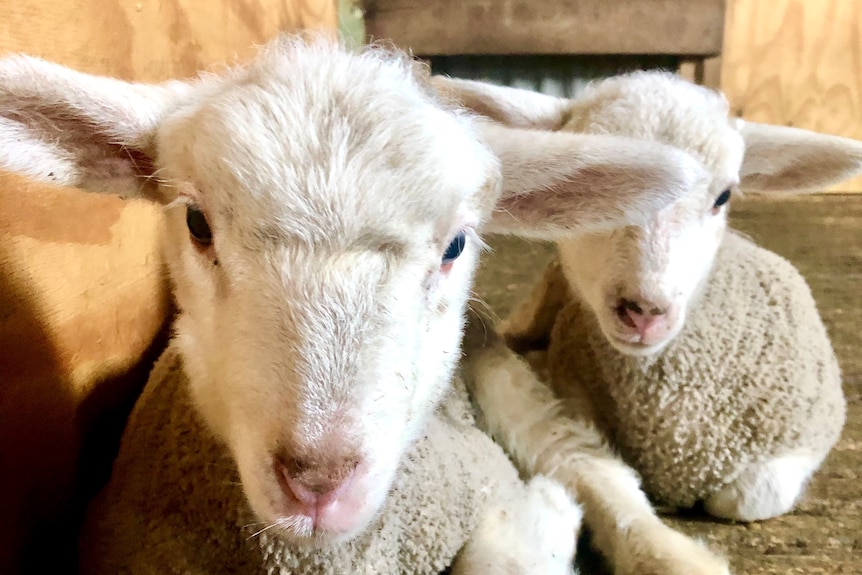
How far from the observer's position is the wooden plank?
3.11m

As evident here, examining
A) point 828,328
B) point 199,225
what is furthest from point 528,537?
point 828,328

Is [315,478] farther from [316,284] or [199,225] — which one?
[199,225]

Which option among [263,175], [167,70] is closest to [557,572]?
[263,175]

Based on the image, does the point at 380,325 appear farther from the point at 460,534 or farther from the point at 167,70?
the point at 167,70

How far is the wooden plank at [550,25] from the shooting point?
3.11m

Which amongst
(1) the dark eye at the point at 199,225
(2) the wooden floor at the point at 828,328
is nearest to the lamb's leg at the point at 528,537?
(2) the wooden floor at the point at 828,328

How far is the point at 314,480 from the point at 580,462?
77cm

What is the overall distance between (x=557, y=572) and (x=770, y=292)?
746mm

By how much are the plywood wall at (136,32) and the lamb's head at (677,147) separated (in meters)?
0.53

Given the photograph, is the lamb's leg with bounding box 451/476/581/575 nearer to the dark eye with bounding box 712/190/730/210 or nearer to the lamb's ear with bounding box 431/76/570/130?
the dark eye with bounding box 712/190/730/210

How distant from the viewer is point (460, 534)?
3.37ft

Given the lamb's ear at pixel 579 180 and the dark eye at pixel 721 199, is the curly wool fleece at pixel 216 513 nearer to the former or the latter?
the lamb's ear at pixel 579 180

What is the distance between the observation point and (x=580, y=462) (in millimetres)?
1322

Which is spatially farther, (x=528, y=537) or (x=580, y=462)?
(x=580, y=462)
